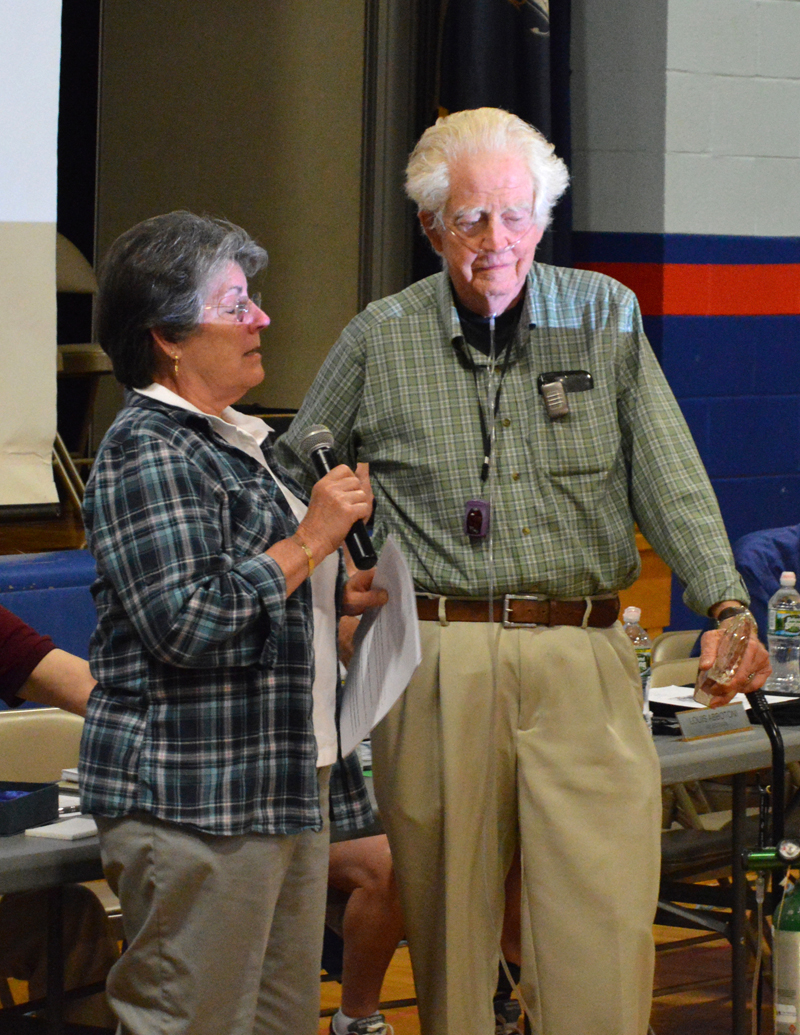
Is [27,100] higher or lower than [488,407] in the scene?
higher

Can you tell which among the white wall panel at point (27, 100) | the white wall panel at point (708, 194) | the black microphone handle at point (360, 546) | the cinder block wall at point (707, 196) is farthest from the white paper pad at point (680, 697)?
the white wall panel at point (708, 194)

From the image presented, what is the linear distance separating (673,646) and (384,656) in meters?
1.99

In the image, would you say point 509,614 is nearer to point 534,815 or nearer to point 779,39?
point 534,815

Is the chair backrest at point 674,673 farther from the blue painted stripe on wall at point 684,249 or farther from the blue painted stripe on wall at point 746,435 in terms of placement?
the blue painted stripe on wall at point 684,249

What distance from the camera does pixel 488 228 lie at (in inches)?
76.6

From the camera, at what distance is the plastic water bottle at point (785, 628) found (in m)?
3.19

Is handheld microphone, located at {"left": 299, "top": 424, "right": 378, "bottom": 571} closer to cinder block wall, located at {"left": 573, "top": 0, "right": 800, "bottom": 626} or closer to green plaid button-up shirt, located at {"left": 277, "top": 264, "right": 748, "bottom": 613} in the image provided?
green plaid button-up shirt, located at {"left": 277, "top": 264, "right": 748, "bottom": 613}

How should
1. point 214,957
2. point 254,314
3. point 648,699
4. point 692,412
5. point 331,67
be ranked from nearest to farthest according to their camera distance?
point 214,957 → point 254,314 → point 648,699 → point 692,412 → point 331,67

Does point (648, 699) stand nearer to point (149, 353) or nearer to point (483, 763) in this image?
point (483, 763)

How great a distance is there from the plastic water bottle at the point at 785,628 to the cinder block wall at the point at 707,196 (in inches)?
59.0

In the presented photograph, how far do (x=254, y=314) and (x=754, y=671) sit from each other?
2.60 feet

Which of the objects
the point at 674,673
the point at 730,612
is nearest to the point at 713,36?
the point at 674,673

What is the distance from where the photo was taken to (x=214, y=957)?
1625 mm

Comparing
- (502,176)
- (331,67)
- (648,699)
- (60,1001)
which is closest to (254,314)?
(502,176)
